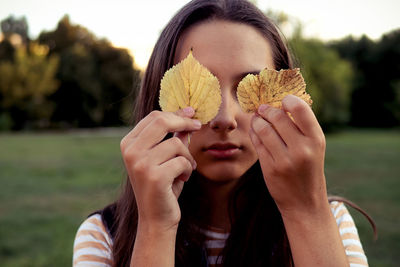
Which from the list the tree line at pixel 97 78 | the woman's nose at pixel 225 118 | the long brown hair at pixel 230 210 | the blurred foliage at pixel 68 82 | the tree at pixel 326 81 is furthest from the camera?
the blurred foliage at pixel 68 82

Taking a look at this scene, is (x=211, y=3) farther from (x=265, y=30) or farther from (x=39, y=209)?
(x=39, y=209)

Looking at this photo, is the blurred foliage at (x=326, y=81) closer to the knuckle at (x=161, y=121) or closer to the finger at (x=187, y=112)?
the finger at (x=187, y=112)

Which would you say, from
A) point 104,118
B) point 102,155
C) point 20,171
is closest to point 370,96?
point 104,118

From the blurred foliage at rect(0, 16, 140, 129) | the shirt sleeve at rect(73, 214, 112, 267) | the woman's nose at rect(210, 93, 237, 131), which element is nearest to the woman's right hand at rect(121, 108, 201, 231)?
the woman's nose at rect(210, 93, 237, 131)

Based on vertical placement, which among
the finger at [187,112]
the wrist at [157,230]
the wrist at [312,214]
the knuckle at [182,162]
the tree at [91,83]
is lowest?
the tree at [91,83]

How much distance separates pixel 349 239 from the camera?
74.2 inches

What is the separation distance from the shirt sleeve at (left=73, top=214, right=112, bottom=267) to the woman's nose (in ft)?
3.15

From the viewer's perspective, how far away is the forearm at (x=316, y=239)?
1209mm

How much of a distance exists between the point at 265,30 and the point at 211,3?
0.30 m

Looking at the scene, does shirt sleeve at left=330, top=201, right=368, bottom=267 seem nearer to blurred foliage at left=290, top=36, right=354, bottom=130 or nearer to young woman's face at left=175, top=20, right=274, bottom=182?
young woman's face at left=175, top=20, right=274, bottom=182

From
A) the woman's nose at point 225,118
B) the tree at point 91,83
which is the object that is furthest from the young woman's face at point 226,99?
the tree at point 91,83

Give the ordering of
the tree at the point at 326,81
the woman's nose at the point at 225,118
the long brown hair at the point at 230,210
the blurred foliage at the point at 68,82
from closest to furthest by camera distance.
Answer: the woman's nose at the point at 225,118
the long brown hair at the point at 230,210
the tree at the point at 326,81
the blurred foliage at the point at 68,82

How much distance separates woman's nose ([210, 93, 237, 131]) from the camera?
137 centimetres

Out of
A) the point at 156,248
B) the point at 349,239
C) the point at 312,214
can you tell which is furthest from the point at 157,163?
the point at 349,239
